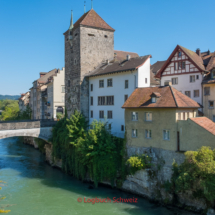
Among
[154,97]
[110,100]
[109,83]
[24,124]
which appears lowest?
[24,124]

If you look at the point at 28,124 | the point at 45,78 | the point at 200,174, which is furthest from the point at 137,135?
the point at 45,78

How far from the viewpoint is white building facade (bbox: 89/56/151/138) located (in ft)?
96.3

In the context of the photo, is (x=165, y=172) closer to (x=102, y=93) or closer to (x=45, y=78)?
(x=102, y=93)

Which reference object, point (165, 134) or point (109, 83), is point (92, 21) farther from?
point (165, 134)

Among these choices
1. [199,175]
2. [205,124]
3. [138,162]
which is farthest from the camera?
[138,162]

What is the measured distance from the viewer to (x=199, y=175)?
1816 cm

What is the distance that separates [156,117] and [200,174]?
262 inches

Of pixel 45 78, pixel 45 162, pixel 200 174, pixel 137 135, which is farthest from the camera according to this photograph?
pixel 45 78

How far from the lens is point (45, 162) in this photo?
121 feet

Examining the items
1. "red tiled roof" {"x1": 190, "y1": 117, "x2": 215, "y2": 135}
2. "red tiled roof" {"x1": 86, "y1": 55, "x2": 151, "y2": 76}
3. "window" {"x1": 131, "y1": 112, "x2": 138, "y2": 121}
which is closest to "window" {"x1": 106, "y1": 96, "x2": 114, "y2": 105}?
"red tiled roof" {"x1": 86, "y1": 55, "x2": 151, "y2": 76}

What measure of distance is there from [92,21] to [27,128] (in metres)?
17.8

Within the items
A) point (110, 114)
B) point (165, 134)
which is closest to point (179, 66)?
point (110, 114)

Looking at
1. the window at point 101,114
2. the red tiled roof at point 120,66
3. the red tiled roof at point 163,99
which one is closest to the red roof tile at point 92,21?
the red tiled roof at point 120,66

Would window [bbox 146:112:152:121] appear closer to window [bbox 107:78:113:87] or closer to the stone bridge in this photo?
window [bbox 107:78:113:87]
